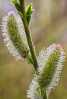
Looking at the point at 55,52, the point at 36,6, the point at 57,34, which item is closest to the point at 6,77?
the point at 57,34

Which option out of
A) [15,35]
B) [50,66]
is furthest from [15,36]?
[50,66]

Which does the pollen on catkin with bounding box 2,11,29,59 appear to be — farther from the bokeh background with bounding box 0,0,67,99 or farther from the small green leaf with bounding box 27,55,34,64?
the bokeh background with bounding box 0,0,67,99

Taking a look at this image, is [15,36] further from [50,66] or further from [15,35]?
[50,66]

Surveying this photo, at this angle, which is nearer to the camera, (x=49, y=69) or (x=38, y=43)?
(x=49, y=69)

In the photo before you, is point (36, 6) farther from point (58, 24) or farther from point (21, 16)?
point (21, 16)

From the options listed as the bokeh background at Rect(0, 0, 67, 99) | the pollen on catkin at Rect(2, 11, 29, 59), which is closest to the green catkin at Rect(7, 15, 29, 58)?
the pollen on catkin at Rect(2, 11, 29, 59)

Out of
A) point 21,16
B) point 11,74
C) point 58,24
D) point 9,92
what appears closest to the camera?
point 21,16
